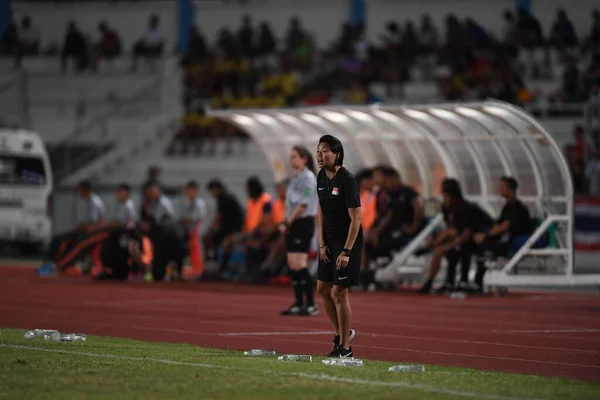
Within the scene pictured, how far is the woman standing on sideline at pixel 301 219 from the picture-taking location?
1702 cm

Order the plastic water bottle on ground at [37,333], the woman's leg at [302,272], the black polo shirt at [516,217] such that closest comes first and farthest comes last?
1. the plastic water bottle on ground at [37,333]
2. the woman's leg at [302,272]
3. the black polo shirt at [516,217]

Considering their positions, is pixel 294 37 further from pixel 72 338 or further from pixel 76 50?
pixel 72 338

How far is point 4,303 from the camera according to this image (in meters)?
19.4

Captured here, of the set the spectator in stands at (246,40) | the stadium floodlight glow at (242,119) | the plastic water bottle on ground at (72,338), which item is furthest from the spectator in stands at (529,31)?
the plastic water bottle on ground at (72,338)

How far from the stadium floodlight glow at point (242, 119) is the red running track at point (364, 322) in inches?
126

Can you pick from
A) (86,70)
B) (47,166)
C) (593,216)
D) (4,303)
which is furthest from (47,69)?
(4,303)

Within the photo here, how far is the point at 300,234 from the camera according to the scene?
17391 mm

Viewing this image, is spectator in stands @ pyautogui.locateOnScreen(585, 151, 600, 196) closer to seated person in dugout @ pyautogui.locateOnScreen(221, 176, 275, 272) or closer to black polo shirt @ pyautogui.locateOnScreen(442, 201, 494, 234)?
black polo shirt @ pyautogui.locateOnScreen(442, 201, 494, 234)

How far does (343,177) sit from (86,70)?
94.0 ft

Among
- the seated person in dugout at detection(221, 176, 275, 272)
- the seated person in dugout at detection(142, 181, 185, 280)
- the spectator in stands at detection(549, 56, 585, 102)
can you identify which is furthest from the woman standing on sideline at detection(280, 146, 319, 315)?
the spectator in stands at detection(549, 56, 585, 102)

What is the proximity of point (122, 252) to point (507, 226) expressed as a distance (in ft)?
26.6

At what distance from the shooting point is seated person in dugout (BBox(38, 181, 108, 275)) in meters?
26.8

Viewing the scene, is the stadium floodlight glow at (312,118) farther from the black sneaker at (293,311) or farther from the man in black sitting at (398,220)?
the black sneaker at (293,311)

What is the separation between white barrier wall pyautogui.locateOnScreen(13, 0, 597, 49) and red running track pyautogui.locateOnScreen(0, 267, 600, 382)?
53.5ft
